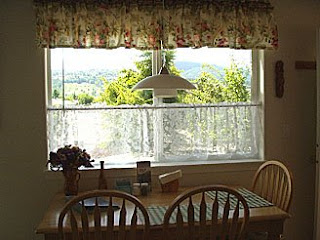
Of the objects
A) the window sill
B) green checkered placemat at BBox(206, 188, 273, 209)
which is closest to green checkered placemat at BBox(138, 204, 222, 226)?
green checkered placemat at BBox(206, 188, 273, 209)

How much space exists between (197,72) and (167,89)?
1.09 m

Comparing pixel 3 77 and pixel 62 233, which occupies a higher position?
pixel 3 77

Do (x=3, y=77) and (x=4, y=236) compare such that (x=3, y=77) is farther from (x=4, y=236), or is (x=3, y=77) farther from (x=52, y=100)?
(x=4, y=236)

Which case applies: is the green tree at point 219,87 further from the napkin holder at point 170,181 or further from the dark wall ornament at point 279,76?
the napkin holder at point 170,181

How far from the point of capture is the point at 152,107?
3.48 metres

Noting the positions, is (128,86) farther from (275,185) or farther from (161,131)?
(275,185)

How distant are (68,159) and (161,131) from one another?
2.92 feet

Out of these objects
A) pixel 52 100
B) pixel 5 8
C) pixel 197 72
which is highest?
pixel 5 8

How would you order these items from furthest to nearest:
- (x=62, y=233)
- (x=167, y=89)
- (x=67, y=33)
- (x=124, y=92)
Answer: (x=124, y=92) → (x=67, y=33) → (x=167, y=89) → (x=62, y=233)

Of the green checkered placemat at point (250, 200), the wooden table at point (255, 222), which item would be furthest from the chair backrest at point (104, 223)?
the green checkered placemat at point (250, 200)

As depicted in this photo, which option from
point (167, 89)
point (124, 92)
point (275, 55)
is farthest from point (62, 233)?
point (275, 55)

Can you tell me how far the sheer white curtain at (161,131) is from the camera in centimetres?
340

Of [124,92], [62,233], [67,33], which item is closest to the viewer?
[62,233]

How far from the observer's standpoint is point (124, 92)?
349 centimetres
